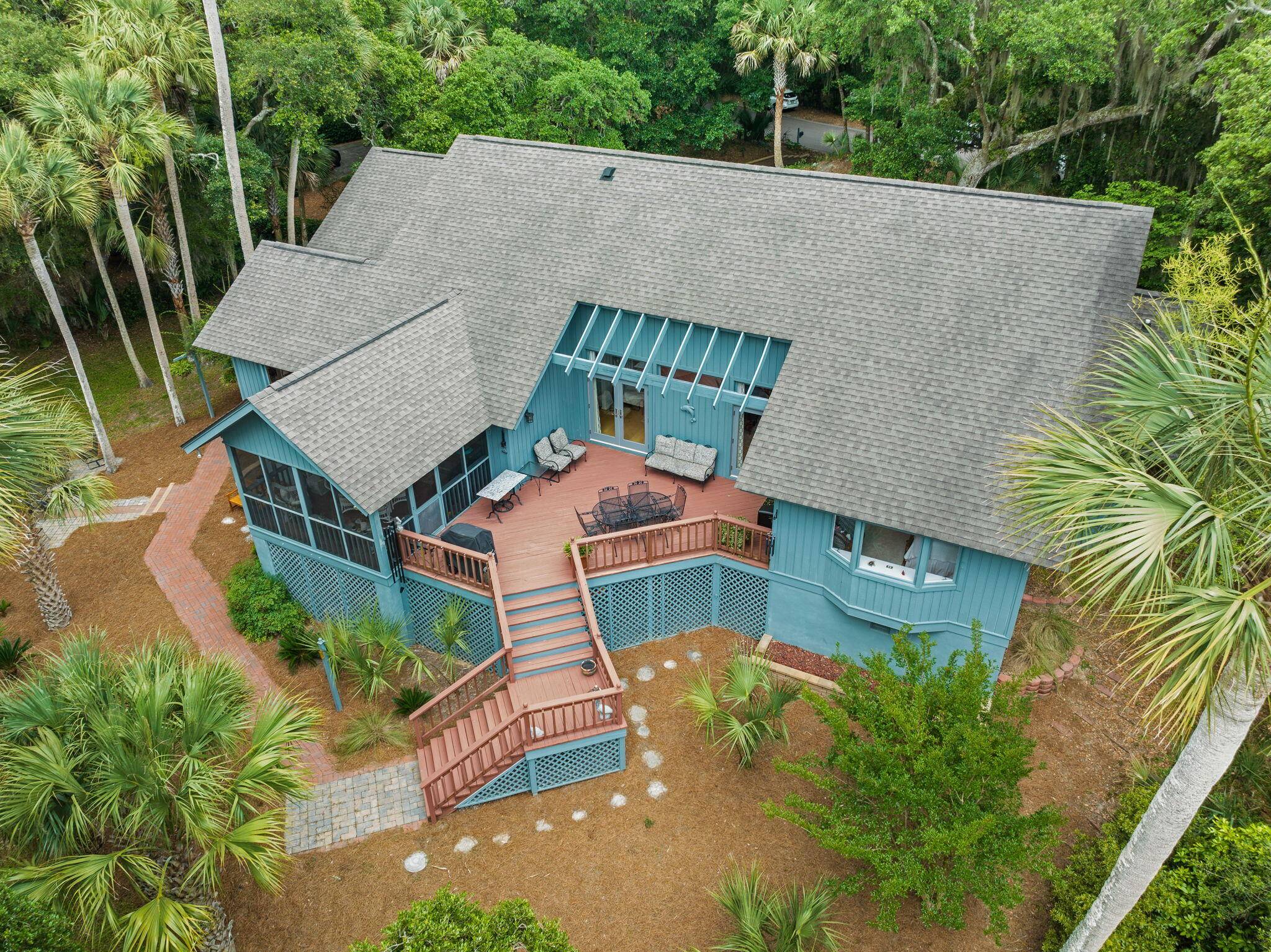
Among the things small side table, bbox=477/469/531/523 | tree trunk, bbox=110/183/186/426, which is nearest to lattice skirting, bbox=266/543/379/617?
small side table, bbox=477/469/531/523

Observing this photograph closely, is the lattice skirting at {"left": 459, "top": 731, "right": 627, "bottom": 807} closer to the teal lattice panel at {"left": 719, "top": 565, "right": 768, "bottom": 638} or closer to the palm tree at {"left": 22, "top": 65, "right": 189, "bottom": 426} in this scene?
the teal lattice panel at {"left": 719, "top": 565, "right": 768, "bottom": 638}

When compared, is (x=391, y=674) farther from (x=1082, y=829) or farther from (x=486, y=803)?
(x=1082, y=829)

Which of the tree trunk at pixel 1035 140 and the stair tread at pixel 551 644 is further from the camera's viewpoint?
the tree trunk at pixel 1035 140

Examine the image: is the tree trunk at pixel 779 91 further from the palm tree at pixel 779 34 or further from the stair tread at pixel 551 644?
the stair tread at pixel 551 644

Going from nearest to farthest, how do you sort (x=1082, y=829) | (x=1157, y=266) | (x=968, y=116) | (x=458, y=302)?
1. (x=1082, y=829)
2. (x=458, y=302)
3. (x=1157, y=266)
4. (x=968, y=116)

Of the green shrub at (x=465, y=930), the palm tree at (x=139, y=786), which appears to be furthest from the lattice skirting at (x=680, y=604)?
the green shrub at (x=465, y=930)

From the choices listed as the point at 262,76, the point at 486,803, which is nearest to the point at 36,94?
the point at 262,76

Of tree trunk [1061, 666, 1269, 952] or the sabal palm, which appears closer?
tree trunk [1061, 666, 1269, 952]
